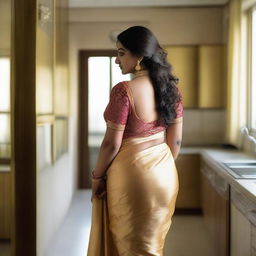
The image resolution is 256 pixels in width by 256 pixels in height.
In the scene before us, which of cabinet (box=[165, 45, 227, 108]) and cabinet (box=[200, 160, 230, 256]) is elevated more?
cabinet (box=[165, 45, 227, 108])

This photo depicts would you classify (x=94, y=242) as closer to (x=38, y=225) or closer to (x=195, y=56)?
(x=38, y=225)

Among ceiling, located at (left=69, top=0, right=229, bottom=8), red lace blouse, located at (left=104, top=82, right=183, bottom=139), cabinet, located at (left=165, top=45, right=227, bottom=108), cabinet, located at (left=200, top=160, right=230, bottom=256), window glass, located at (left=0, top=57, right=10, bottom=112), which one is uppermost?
ceiling, located at (left=69, top=0, right=229, bottom=8)

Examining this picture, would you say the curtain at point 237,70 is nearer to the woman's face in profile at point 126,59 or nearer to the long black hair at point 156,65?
the long black hair at point 156,65

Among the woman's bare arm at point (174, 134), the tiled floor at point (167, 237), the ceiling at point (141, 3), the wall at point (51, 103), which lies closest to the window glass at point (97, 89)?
the ceiling at point (141, 3)

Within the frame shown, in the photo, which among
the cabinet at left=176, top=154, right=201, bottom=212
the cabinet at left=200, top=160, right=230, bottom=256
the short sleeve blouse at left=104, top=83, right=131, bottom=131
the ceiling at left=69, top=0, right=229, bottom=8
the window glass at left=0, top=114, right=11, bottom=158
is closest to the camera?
the short sleeve blouse at left=104, top=83, right=131, bottom=131

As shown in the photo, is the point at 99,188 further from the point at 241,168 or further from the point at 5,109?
the point at 241,168

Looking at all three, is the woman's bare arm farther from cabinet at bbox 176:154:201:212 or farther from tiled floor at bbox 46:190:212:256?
cabinet at bbox 176:154:201:212

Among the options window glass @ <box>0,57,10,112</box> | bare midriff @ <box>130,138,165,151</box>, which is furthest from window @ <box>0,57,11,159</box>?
bare midriff @ <box>130,138,165,151</box>

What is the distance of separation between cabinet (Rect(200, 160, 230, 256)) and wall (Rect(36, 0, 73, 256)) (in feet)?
4.18

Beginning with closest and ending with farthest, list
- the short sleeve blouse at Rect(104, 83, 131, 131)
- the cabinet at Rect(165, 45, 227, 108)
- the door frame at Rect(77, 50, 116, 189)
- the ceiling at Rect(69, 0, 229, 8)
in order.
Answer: the short sleeve blouse at Rect(104, 83, 131, 131)
the ceiling at Rect(69, 0, 229, 8)
the cabinet at Rect(165, 45, 227, 108)
the door frame at Rect(77, 50, 116, 189)

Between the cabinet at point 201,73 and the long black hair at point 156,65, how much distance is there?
2.41 metres

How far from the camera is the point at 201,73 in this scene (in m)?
4.09

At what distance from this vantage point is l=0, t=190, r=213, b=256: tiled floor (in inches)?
109

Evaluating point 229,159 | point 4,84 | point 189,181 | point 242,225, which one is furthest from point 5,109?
point 189,181
